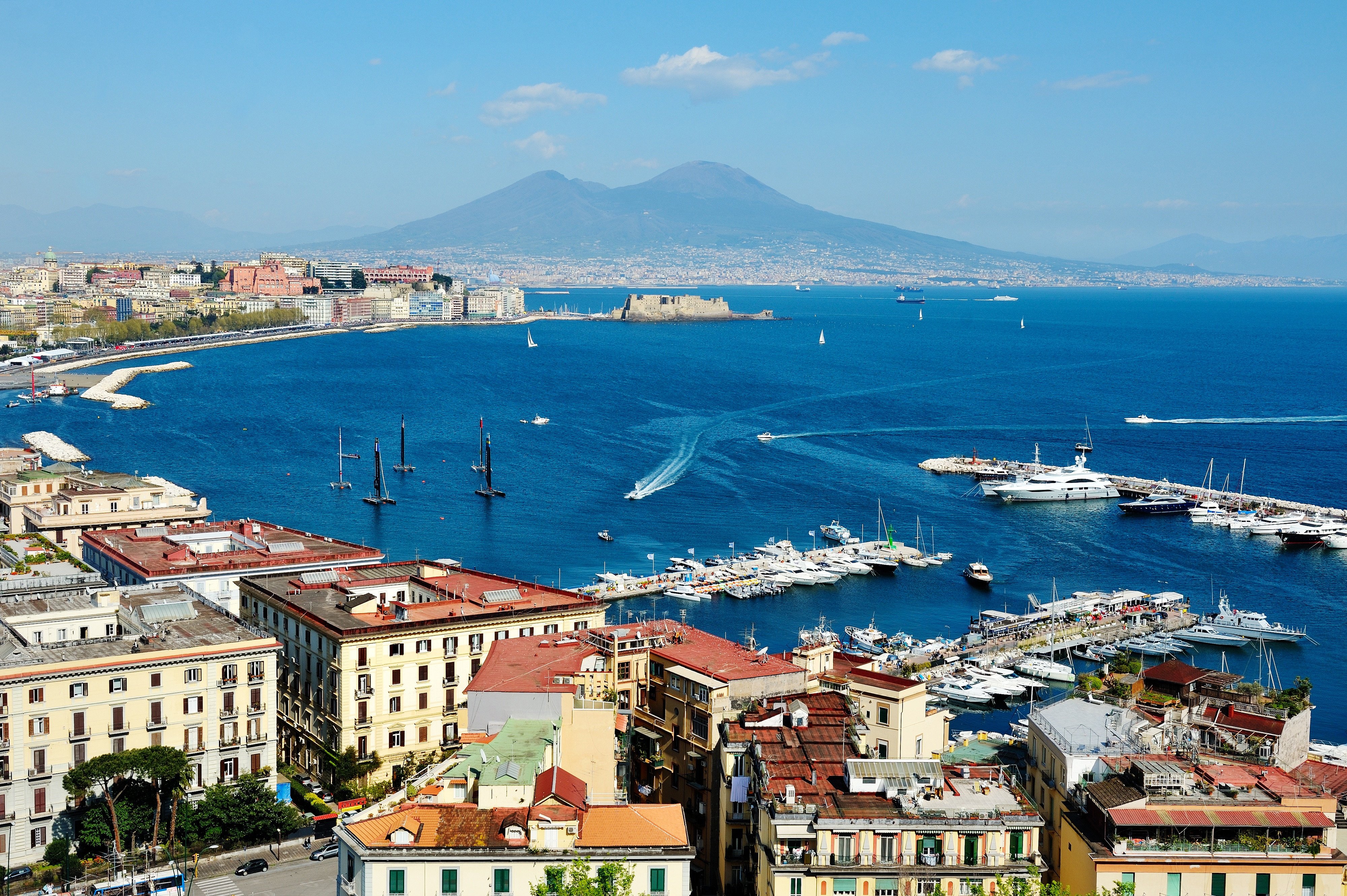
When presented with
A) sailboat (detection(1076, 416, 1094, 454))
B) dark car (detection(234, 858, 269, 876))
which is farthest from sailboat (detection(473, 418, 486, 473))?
dark car (detection(234, 858, 269, 876))

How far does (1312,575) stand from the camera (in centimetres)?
5312

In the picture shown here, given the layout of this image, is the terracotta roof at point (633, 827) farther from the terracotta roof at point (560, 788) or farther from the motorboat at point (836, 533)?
the motorboat at point (836, 533)

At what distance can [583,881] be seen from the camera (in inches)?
589

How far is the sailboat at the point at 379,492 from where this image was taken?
63.4m

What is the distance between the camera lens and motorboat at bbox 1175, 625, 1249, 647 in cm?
4275

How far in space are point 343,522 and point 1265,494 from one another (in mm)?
47009

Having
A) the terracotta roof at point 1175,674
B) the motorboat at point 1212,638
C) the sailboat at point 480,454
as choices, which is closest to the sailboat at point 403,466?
the sailboat at point 480,454

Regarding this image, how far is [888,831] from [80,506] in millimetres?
33123

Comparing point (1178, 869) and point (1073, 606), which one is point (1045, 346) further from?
point (1178, 869)

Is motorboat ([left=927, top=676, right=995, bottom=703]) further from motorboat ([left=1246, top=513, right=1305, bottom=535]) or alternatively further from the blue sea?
motorboat ([left=1246, top=513, right=1305, bottom=535])

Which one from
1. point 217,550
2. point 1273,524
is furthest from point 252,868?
point 1273,524

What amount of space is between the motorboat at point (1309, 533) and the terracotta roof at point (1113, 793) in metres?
47.2

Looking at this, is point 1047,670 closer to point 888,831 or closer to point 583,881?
point 888,831

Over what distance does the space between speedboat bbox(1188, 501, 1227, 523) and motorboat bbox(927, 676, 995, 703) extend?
103 ft
